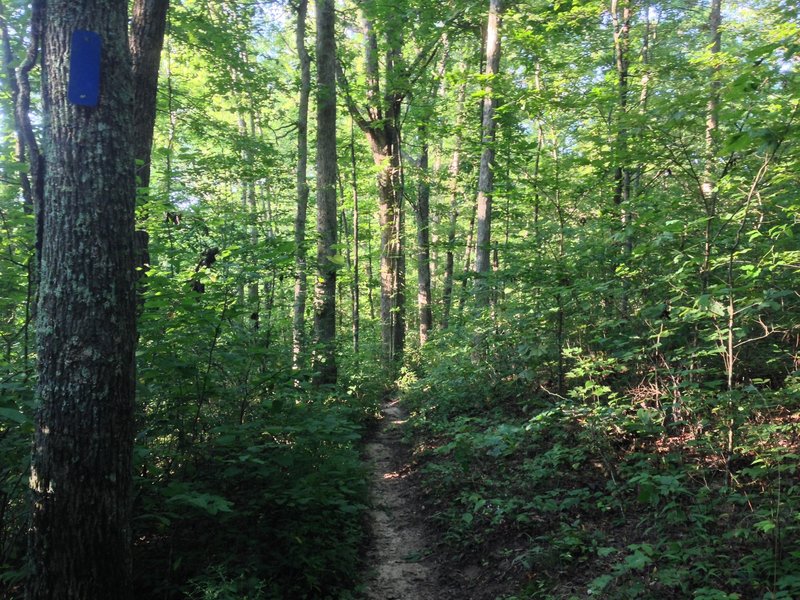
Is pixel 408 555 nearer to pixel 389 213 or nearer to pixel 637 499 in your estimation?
pixel 637 499

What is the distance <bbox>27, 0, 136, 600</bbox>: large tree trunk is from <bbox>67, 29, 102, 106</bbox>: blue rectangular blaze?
0.12ft

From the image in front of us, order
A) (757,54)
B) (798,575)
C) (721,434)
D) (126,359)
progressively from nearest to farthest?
1. (798,575)
2. (126,359)
3. (757,54)
4. (721,434)

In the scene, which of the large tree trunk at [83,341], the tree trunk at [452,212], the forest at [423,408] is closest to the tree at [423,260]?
the tree trunk at [452,212]

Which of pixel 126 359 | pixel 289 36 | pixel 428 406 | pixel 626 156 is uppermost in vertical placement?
pixel 289 36

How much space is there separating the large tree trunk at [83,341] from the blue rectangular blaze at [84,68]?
0.12 feet

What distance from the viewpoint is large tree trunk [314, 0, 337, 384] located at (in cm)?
874

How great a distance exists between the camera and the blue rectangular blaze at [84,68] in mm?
2975

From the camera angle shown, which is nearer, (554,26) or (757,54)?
(757,54)

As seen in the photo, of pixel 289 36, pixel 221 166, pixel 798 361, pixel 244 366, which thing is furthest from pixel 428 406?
pixel 289 36

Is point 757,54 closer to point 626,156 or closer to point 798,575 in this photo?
point 626,156

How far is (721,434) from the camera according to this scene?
4.39m

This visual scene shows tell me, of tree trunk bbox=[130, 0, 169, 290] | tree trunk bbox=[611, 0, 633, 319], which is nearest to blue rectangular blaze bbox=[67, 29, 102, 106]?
tree trunk bbox=[130, 0, 169, 290]

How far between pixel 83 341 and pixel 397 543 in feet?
13.4

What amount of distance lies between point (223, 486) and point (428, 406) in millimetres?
5511
